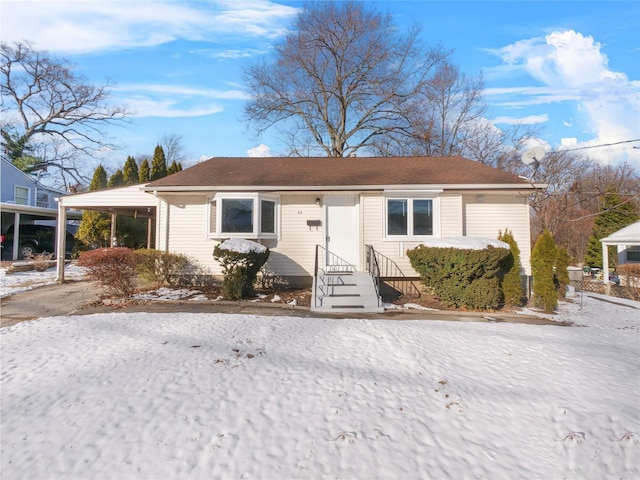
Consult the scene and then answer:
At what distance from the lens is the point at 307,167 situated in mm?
11711

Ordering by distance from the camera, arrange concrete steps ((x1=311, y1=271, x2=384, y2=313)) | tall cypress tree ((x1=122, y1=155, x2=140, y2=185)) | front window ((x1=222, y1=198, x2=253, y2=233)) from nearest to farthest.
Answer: concrete steps ((x1=311, y1=271, x2=384, y2=313)), front window ((x1=222, y1=198, x2=253, y2=233)), tall cypress tree ((x1=122, y1=155, x2=140, y2=185))

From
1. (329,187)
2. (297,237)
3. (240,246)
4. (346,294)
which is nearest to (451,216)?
(329,187)

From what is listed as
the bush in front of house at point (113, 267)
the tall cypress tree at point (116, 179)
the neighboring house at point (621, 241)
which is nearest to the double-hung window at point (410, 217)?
the bush in front of house at point (113, 267)

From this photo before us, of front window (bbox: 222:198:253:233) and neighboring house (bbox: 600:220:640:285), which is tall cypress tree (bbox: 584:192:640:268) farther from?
front window (bbox: 222:198:253:233)

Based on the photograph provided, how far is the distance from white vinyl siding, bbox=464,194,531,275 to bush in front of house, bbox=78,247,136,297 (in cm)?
926

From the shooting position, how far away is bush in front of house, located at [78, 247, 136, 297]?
7590 mm

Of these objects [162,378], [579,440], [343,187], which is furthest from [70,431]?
[343,187]

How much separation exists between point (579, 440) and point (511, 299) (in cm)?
568

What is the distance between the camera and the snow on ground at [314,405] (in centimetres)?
265

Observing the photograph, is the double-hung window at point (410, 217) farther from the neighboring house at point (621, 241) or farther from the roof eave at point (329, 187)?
the neighboring house at point (621, 241)

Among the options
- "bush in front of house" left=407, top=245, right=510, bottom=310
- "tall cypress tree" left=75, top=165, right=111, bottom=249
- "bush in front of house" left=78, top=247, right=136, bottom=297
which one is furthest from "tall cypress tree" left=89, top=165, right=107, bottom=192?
"bush in front of house" left=407, top=245, right=510, bottom=310

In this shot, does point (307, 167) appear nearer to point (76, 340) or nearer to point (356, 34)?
point (76, 340)

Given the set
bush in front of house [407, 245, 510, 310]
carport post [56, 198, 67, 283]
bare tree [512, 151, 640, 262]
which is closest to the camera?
bush in front of house [407, 245, 510, 310]

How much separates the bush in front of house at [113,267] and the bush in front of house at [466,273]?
718 centimetres
